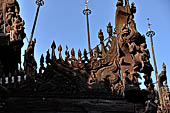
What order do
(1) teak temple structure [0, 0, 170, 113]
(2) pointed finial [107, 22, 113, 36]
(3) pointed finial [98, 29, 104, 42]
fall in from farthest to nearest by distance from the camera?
1. (2) pointed finial [107, 22, 113, 36]
2. (3) pointed finial [98, 29, 104, 42]
3. (1) teak temple structure [0, 0, 170, 113]

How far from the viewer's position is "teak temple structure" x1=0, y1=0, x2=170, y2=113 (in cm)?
1199

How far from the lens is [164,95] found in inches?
829

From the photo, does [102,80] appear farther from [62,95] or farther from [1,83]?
[1,83]

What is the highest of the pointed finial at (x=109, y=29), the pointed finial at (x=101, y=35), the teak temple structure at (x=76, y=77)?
the pointed finial at (x=109, y=29)

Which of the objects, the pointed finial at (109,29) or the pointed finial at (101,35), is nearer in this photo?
the pointed finial at (101,35)

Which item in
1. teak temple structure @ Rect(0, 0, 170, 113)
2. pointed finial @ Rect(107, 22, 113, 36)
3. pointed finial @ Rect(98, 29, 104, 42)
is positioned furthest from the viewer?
pointed finial @ Rect(107, 22, 113, 36)

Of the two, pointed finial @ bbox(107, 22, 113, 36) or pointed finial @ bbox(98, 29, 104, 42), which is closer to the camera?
pointed finial @ bbox(98, 29, 104, 42)

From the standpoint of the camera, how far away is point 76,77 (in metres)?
12.8

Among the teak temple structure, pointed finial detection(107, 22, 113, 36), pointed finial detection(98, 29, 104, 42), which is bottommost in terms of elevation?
the teak temple structure

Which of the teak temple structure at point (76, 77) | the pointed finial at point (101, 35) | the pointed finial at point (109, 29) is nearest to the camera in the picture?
the teak temple structure at point (76, 77)

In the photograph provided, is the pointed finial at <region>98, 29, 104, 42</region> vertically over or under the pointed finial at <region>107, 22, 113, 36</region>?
under

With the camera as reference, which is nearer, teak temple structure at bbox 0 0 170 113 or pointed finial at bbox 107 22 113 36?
teak temple structure at bbox 0 0 170 113

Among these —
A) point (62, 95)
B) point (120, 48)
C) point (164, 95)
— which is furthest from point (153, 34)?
point (62, 95)

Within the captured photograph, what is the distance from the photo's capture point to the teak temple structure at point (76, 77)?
39.3 ft
